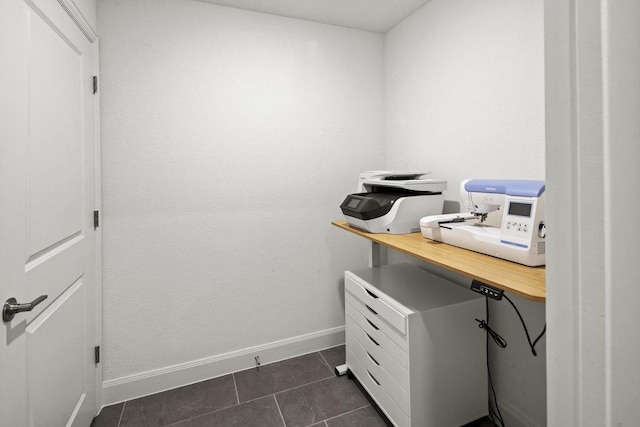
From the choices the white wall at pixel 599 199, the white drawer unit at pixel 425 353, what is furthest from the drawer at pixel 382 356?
the white wall at pixel 599 199

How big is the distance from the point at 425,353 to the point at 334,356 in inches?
→ 40.6

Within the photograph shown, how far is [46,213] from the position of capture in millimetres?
1220

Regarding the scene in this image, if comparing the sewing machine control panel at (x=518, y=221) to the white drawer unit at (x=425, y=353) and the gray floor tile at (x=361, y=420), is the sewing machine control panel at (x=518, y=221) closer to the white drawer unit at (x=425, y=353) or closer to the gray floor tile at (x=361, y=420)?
the white drawer unit at (x=425, y=353)

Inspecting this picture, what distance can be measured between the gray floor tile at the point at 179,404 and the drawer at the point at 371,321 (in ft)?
2.95

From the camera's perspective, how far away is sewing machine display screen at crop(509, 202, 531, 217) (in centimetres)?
113

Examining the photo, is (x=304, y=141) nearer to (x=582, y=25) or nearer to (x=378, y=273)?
(x=378, y=273)

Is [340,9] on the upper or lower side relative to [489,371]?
upper

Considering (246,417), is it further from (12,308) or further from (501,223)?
(501,223)

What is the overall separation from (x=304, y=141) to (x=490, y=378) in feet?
6.17

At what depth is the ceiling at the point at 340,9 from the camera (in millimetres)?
2043

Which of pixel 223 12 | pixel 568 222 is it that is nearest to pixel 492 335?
pixel 568 222

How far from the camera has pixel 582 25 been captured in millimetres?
428

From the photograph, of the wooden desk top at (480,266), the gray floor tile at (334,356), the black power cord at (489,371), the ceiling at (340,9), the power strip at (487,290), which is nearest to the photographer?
the wooden desk top at (480,266)

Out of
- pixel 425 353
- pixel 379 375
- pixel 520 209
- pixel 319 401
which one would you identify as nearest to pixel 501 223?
pixel 520 209
